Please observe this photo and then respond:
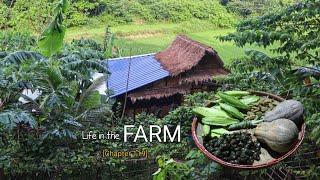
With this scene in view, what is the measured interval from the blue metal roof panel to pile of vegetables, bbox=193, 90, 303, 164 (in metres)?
4.38

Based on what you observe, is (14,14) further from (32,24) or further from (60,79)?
(60,79)

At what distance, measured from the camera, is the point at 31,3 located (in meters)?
9.95

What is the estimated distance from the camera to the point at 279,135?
1193 millimetres

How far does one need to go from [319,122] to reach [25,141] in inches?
120

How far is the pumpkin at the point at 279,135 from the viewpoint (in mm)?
1199

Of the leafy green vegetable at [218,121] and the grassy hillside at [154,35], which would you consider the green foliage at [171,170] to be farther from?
the grassy hillside at [154,35]

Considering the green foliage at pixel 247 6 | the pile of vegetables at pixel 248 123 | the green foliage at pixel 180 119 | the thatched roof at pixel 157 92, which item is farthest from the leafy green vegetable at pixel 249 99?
the green foliage at pixel 247 6

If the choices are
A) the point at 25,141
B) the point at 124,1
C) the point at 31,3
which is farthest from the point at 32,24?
the point at 25,141

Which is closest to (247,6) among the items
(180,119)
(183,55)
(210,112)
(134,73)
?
(183,55)

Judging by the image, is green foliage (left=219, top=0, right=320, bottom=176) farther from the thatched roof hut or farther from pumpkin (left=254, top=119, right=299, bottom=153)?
the thatched roof hut

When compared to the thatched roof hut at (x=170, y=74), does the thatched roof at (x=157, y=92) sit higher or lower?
lower

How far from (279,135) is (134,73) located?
542 cm

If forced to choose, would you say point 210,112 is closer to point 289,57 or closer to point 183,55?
→ point 289,57

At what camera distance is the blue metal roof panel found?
611cm
